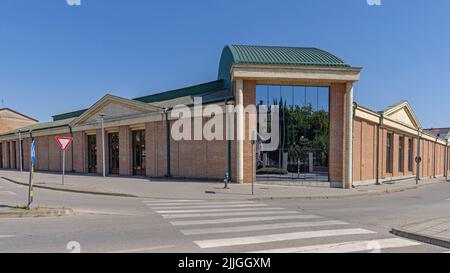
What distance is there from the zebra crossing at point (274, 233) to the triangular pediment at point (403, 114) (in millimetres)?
25341

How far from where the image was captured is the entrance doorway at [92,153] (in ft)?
106

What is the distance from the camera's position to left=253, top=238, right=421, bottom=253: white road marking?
19.7 ft

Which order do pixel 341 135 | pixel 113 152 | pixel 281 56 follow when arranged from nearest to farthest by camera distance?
pixel 341 135 < pixel 281 56 < pixel 113 152

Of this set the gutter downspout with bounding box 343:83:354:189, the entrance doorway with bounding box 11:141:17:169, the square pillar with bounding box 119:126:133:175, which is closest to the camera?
the gutter downspout with bounding box 343:83:354:189

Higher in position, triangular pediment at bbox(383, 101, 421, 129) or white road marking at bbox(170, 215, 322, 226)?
triangular pediment at bbox(383, 101, 421, 129)

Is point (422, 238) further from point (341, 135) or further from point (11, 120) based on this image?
point (11, 120)

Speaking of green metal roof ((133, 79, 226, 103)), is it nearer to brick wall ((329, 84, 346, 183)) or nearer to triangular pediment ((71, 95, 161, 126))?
triangular pediment ((71, 95, 161, 126))

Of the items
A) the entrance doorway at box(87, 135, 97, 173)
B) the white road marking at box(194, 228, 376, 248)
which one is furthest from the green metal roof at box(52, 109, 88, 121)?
the white road marking at box(194, 228, 376, 248)

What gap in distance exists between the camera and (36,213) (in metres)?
9.77

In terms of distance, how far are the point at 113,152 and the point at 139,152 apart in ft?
14.3

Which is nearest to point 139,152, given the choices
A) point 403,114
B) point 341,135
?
point 341,135

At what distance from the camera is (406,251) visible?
616cm

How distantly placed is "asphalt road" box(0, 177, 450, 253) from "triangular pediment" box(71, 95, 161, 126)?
53.7 ft
